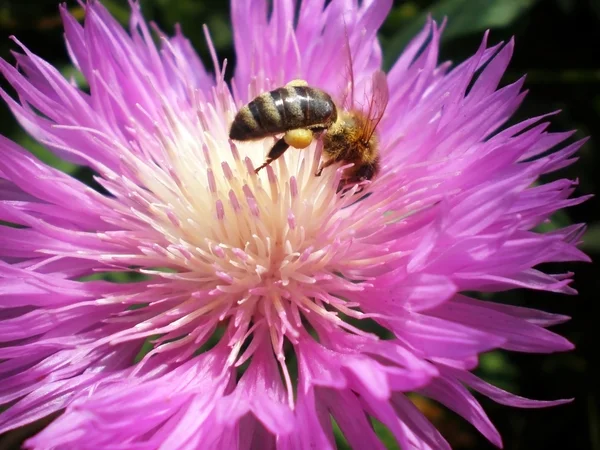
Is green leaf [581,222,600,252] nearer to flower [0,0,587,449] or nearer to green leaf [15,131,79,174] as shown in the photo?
flower [0,0,587,449]

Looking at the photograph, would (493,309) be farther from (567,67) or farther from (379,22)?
(567,67)

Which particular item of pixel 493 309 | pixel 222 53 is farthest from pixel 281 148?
pixel 222 53

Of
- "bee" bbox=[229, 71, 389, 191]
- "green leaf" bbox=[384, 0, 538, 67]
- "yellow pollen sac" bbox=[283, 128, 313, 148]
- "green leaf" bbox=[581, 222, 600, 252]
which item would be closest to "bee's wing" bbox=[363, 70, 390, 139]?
"bee" bbox=[229, 71, 389, 191]

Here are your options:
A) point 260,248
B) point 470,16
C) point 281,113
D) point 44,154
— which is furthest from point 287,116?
point 44,154

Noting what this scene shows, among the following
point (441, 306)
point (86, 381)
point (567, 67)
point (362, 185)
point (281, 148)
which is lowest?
point (441, 306)

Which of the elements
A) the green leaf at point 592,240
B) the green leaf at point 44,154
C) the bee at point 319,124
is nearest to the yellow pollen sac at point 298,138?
the bee at point 319,124

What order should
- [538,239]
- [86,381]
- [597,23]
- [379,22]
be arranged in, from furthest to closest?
[597,23]
[379,22]
[86,381]
[538,239]
